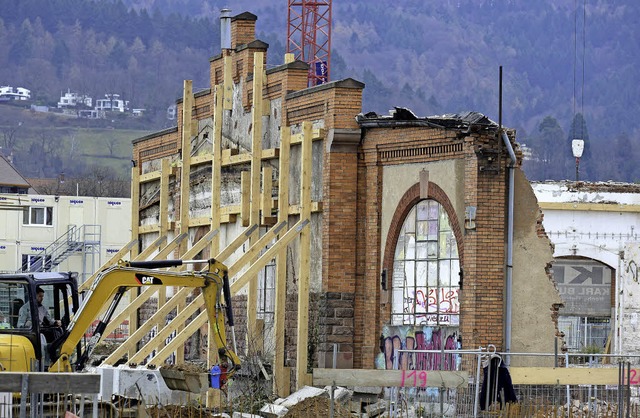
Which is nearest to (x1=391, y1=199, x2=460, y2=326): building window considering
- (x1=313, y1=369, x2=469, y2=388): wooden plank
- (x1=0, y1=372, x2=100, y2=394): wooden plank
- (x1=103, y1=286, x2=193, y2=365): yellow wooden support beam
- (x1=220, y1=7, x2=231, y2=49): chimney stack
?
(x1=103, y1=286, x2=193, y2=365): yellow wooden support beam

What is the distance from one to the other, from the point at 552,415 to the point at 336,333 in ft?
23.9

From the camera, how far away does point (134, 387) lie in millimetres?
26625

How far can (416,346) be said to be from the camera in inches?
1121

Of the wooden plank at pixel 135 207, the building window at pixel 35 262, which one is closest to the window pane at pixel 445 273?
the wooden plank at pixel 135 207

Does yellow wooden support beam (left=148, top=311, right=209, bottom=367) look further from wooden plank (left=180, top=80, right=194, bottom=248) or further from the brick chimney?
the brick chimney

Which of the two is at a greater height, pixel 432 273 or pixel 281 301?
pixel 432 273

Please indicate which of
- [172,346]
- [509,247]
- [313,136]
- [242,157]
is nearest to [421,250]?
[509,247]

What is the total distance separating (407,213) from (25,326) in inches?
318

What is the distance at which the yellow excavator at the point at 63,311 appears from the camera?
2383cm

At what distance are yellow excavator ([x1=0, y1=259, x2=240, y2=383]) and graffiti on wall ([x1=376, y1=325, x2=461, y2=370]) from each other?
3.46 metres

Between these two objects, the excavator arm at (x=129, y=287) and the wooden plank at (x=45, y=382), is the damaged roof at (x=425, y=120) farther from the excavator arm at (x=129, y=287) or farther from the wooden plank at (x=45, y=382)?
the wooden plank at (x=45, y=382)

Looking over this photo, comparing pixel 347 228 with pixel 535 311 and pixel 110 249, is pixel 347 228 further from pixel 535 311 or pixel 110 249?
pixel 110 249

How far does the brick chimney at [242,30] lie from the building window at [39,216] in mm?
42495

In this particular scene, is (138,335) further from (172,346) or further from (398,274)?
(398,274)
